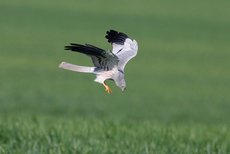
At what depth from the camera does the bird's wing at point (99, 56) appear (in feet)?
6.49

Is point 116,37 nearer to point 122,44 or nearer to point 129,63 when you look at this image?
point 122,44

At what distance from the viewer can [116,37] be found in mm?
2371

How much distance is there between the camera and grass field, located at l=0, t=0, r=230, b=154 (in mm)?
7758

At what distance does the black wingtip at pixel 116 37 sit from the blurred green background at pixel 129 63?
988cm

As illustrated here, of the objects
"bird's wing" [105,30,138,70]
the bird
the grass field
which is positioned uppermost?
the grass field

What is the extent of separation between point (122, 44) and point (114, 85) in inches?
912

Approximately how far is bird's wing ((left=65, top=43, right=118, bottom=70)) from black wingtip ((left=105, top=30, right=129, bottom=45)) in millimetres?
272

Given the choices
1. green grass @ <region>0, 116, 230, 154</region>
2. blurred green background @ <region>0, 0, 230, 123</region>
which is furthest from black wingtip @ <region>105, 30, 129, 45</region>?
blurred green background @ <region>0, 0, 230, 123</region>

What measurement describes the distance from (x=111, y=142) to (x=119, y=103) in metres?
14.0

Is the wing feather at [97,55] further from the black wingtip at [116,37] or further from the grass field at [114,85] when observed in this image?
the grass field at [114,85]

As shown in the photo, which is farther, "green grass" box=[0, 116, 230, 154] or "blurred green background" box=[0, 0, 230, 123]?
"blurred green background" box=[0, 0, 230, 123]

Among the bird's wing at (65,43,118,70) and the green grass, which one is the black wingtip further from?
the green grass

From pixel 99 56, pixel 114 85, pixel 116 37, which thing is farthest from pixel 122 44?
pixel 114 85

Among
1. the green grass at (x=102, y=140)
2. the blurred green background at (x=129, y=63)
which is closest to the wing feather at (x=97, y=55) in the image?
the green grass at (x=102, y=140)
